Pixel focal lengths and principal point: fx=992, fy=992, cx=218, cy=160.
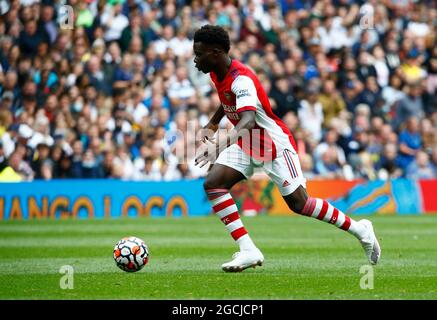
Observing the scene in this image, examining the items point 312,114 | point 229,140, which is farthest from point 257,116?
point 312,114

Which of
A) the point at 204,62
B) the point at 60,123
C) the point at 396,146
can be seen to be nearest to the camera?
the point at 204,62

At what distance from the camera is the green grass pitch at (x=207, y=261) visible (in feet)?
29.5

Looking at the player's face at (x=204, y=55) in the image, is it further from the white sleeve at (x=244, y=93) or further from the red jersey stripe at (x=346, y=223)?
the red jersey stripe at (x=346, y=223)

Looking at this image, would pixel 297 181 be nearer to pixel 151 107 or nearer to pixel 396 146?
pixel 151 107

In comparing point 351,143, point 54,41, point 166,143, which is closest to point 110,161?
point 166,143

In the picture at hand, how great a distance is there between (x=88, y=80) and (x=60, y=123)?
1.51 metres

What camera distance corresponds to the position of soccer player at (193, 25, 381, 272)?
10438 mm

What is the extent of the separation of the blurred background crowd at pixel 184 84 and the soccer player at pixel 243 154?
10597 mm

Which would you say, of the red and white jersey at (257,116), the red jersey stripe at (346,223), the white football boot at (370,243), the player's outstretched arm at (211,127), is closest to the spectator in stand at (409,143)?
the white football boot at (370,243)

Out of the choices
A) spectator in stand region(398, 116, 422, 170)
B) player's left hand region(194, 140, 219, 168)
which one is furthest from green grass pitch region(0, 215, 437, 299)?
spectator in stand region(398, 116, 422, 170)

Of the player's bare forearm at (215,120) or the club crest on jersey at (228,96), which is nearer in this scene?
the club crest on jersey at (228,96)

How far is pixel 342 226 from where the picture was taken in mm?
10820

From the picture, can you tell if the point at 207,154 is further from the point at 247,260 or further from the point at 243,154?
the point at 247,260

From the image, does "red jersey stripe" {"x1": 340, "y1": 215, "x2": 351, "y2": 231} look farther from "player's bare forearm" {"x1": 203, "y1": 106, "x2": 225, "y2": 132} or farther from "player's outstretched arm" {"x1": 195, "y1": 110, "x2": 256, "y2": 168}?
"player's bare forearm" {"x1": 203, "y1": 106, "x2": 225, "y2": 132}
